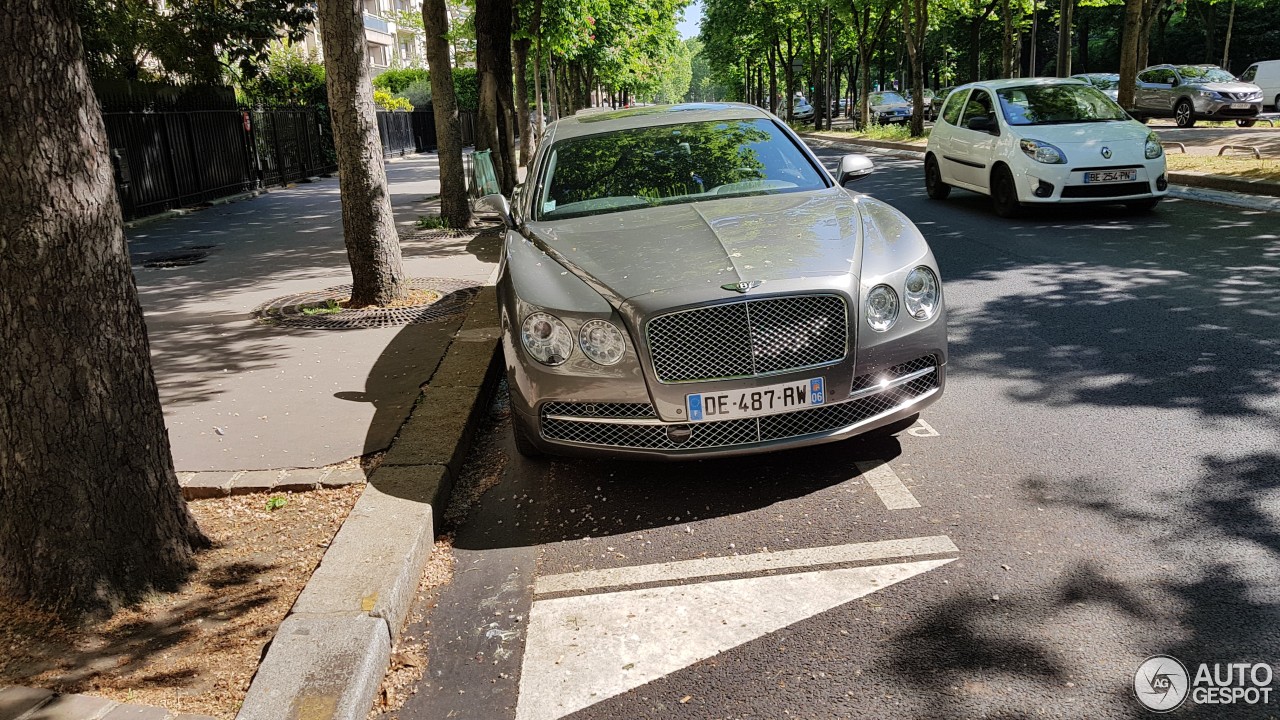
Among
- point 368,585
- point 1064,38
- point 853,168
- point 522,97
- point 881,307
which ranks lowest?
point 368,585

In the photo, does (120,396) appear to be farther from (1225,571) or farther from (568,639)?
(1225,571)

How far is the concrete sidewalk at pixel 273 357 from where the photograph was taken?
4898 mm

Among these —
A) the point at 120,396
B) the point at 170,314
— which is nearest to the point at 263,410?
the point at 120,396

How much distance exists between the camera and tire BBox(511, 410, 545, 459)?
14.2 ft

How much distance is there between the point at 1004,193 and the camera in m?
11.8

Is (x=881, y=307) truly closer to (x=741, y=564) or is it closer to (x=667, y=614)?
(x=741, y=564)

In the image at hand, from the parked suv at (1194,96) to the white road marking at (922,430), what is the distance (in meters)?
24.1

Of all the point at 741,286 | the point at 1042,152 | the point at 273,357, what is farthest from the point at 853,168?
the point at 1042,152

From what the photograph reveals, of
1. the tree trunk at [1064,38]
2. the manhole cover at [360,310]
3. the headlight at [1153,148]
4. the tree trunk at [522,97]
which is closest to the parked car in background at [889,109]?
the tree trunk at [1064,38]

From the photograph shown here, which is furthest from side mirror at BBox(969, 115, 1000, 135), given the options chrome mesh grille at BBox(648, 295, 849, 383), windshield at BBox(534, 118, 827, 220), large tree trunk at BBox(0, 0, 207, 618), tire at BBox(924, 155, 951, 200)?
large tree trunk at BBox(0, 0, 207, 618)

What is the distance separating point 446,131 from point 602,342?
33.8 feet

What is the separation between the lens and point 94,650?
3045mm

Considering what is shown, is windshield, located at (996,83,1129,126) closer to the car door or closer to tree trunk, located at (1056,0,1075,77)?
the car door

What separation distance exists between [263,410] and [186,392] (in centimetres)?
82
